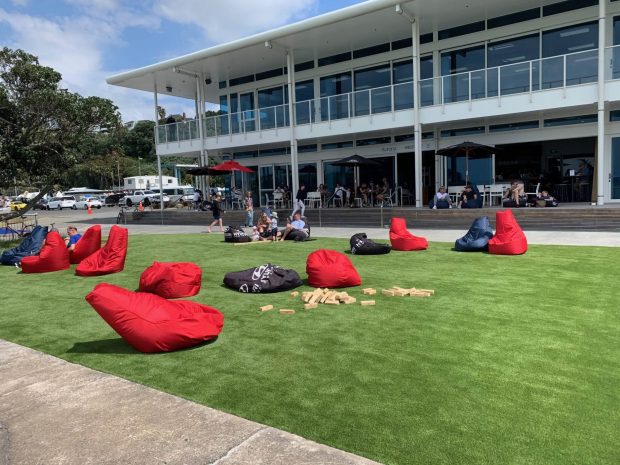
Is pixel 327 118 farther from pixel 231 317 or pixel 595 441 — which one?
pixel 595 441

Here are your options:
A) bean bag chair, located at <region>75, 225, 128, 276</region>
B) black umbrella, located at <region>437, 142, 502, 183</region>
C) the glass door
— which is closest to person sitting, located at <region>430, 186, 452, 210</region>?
black umbrella, located at <region>437, 142, 502, 183</region>

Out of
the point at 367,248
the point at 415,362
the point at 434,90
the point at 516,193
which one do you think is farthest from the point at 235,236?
the point at 415,362

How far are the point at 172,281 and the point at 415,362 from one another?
4476 mm

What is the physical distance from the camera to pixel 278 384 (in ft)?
13.8

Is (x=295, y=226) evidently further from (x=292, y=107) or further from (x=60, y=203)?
(x=60, y=203)

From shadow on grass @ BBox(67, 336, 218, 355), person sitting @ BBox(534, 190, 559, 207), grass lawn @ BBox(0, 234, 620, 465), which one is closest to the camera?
grass lawn @ BBox(0, 234, 620, 465)

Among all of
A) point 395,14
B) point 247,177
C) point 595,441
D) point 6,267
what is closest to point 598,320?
point 595,441

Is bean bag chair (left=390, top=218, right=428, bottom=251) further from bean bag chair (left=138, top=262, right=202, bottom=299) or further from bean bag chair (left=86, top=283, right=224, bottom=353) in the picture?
bean bag chair (left=86, top=283, right=224, bottom=353)

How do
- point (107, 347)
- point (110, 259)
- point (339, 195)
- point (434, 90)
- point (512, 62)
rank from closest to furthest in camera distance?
point (107, 347) → point (110, 259) → point (434, 90) → point (512, 62) → point (339, 195)

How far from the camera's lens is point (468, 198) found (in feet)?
60.2

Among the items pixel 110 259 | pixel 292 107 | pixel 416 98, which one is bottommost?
pixel 110 259

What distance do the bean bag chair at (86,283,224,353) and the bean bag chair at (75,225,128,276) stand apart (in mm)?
5488

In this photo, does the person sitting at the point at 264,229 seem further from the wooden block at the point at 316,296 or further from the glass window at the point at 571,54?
the glass window at the point at 571,54

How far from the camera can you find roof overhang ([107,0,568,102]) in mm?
18203
